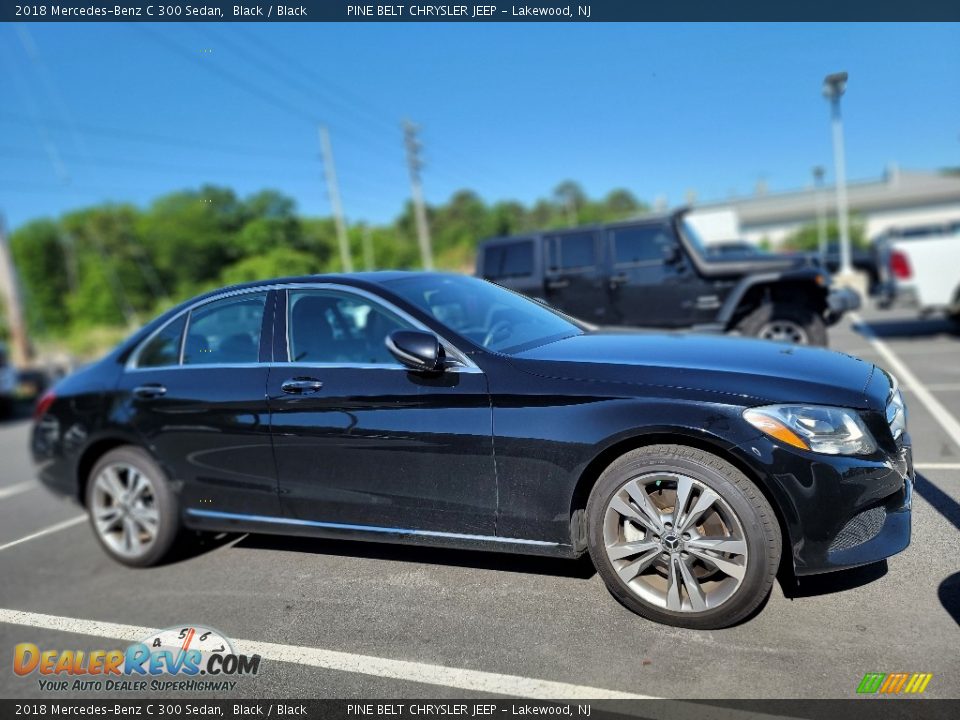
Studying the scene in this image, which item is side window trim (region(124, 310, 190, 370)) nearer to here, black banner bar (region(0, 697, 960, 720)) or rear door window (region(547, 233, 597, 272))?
black banner bar (region(0, 697, 960, 720))

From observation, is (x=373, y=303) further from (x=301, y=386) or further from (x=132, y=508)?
(x=132, y=508)

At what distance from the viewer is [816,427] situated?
285 cm

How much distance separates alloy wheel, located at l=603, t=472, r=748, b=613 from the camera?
2.88m

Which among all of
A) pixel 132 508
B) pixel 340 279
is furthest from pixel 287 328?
pixel 132 508

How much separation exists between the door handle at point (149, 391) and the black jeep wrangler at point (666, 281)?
4.33m

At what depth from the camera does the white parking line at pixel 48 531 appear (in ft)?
16.2

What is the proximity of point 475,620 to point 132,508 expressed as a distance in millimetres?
2303

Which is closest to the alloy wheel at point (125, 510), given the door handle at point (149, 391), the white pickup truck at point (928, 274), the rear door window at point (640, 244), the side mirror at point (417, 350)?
the door handle at point (149, 391)

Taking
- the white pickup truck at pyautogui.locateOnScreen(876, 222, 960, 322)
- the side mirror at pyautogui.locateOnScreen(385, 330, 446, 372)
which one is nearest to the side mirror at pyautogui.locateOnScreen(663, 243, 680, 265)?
the white pickup truck at pyautogui.locateOnScreen(876, 222, 960, 322)

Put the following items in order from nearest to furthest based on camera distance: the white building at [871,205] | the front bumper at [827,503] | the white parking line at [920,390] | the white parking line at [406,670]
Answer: the white parking line at [406,670] < the front bumper at [827,503] < the white parking line at [920,390] < the white building at [871,205]

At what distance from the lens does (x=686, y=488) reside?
9.55 ft

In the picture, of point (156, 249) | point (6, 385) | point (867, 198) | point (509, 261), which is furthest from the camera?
point (156, 249)

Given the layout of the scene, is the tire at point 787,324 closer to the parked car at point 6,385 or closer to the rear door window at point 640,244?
the rear door window at point 640,244

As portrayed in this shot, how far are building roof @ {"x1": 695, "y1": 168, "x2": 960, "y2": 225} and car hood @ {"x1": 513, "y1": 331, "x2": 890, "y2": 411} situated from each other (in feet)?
179
